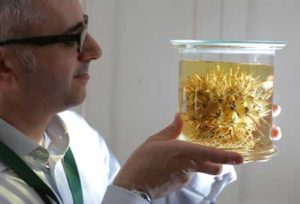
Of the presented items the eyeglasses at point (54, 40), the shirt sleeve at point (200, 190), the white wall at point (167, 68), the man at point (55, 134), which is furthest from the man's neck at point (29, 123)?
the white wall at point (167, 68)

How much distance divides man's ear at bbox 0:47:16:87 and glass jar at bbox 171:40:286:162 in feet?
1.01

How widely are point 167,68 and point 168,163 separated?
0.69 m

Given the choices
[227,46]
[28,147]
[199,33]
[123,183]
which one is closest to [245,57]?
[227,46]

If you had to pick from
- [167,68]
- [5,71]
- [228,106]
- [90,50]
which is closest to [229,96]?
[228,106]

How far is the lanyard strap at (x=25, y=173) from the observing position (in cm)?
83

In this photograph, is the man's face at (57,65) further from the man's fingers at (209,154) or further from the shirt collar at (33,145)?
the man's fingers at (209,154)

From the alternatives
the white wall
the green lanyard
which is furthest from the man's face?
the white wall

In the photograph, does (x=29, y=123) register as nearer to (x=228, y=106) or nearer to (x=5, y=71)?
(x=5, y=71)

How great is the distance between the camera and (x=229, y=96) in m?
0.75

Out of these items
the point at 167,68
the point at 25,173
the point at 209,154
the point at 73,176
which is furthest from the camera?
the point at 167,68

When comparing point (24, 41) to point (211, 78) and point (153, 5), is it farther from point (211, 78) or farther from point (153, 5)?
point (153, 5)

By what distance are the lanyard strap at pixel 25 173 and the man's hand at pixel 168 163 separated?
125 mm

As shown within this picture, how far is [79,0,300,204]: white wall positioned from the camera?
135 centimetres

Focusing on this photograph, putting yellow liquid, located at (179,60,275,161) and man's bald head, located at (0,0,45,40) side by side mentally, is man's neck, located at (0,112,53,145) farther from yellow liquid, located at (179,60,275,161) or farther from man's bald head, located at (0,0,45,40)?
yellow liquid, located at (179,60,275,161)
